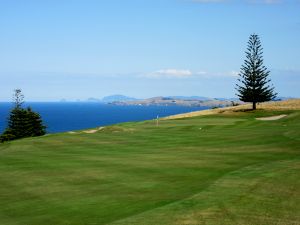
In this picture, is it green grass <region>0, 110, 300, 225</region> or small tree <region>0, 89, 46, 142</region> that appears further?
small tree <region>0, 89, 46, 142</region>

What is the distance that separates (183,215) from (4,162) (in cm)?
1624

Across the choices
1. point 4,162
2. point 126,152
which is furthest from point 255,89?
point 4,162

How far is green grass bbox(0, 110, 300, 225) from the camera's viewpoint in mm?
13531

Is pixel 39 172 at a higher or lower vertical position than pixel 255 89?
lower

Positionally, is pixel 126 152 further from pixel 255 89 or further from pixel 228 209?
pixel 255 89

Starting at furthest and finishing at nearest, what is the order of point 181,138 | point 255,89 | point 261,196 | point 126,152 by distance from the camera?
1. point 255,89
2. point 181,138
3. point 126,152
4. point 261,196

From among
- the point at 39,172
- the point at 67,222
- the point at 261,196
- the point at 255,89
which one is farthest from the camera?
the point at 255,89

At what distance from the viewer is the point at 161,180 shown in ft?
62.1

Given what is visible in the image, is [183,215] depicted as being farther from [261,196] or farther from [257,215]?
[261,196]

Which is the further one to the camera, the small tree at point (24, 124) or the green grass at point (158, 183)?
the small tree at point (24, 124)

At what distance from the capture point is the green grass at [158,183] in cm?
1353

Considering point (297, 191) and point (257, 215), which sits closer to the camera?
point (257, 215)

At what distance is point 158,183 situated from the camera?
18.4 metres

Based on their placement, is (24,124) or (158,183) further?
(24,124)
